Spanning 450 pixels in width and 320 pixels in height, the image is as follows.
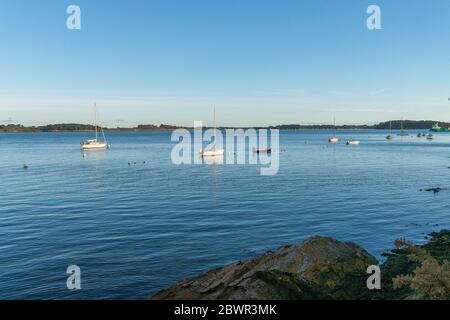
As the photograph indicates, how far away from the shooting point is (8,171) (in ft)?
249

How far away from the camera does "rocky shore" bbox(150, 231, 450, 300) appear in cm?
1148

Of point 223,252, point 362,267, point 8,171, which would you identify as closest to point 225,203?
point 223,252

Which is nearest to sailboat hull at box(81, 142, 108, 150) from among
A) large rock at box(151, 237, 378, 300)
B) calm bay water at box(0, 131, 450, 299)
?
calm bay water at box(0, 131, 450, 299)

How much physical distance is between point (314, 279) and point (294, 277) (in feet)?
3.16

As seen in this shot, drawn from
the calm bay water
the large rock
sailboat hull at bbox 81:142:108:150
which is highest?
sailboat hull at bbox 81:142:108:150

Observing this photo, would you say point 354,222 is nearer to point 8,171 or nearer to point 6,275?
point 6,275

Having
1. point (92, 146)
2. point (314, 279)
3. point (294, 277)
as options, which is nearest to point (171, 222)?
point (314, 279)

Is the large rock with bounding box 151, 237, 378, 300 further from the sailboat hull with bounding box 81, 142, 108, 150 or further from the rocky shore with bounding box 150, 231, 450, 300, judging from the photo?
A: the sailboat hull with bounding box 81, 142, 108, 150

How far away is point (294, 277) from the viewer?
515 inches

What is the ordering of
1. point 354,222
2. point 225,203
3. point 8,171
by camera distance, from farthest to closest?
point 8,171, point 225,203, point 354,222
